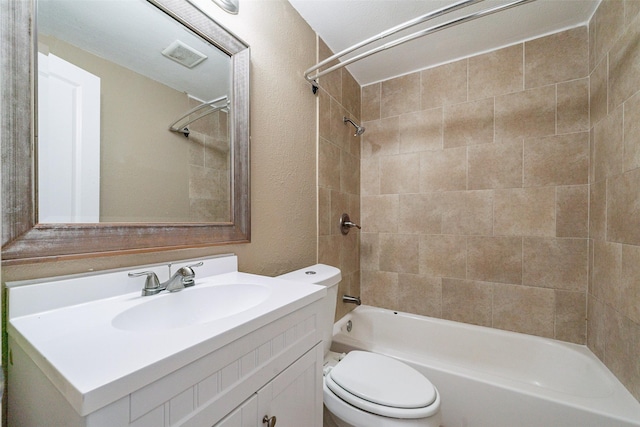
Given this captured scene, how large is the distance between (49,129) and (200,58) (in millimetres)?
589

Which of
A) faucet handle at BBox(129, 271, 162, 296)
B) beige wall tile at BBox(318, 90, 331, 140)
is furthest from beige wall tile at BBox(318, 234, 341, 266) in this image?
faucet handle at BBox(129, 271, 162, 296)

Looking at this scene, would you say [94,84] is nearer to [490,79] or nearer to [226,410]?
[226,410]

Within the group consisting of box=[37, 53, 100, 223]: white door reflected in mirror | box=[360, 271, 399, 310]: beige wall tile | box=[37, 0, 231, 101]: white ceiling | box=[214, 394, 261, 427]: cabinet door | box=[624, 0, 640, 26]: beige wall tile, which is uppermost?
box=[624, 0, 640, 26]: beige wall tile

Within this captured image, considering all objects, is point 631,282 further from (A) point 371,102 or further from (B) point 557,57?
(A) point 371,102

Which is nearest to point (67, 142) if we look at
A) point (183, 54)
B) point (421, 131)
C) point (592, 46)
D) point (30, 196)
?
point (30, 196)

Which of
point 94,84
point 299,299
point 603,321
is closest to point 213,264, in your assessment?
point 299,299

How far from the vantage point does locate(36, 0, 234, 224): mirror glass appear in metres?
0.67

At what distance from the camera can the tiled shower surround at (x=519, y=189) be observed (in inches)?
47.1

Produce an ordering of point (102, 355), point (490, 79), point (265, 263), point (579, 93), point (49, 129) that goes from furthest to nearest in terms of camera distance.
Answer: point (490, 79), point (579, 93), point (265, 263), point (49, 129), point (102, 355)

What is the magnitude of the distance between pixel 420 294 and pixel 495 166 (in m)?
1.05

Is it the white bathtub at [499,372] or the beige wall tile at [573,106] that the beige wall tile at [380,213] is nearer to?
the white bathtub at [499,372]

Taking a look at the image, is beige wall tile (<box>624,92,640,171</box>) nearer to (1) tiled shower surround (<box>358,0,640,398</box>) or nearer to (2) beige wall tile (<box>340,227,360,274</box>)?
(1) tiled shower surround (<box>358,0,640,398</box>)

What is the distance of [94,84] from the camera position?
75 centimetres

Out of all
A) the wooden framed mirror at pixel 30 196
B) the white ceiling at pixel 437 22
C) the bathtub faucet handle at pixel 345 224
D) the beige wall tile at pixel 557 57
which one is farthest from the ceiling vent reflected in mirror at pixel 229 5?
the beige wall tile at pixel 557 57
